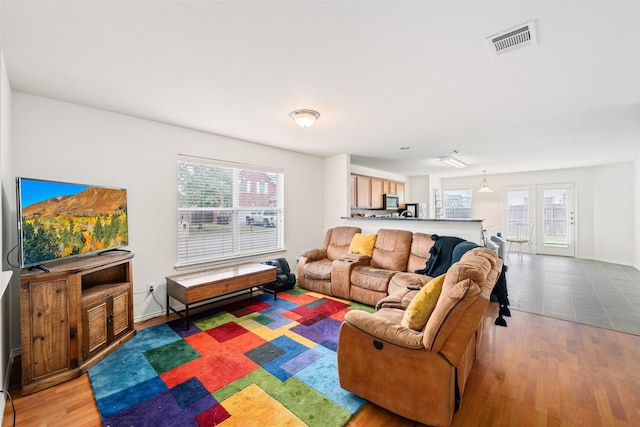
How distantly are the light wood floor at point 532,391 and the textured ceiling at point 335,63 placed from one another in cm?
245

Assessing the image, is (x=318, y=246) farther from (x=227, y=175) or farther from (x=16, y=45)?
(x=16, y=45)

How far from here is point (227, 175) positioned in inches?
163

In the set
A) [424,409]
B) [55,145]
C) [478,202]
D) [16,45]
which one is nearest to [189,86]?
[16,45]

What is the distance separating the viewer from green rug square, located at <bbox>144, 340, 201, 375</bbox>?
232 cm

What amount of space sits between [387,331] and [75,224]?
2.79 metres

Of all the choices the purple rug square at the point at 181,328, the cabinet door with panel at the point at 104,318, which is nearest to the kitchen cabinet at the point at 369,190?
the purple rug square at the point at 181,328

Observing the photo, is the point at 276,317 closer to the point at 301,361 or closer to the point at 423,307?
the point at 301,361

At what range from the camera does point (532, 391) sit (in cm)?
202

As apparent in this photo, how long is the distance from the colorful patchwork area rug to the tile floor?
3056mm

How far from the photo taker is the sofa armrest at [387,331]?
5.43 feet

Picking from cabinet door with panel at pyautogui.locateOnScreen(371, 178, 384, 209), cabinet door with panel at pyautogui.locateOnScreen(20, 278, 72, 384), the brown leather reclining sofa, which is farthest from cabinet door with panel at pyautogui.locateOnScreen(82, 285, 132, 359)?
cabinet door with panel at pyautogui.locateOnScreen(371, 178, 384, 209)

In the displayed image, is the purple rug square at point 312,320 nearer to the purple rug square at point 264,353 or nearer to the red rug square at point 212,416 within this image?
the purple rug square at point 264,353

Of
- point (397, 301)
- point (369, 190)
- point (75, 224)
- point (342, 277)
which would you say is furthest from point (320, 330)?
point (369, 190)

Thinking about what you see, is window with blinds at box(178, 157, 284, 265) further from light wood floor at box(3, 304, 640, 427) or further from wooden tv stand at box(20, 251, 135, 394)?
light wood floor at box(3, 304, 640, 427)
